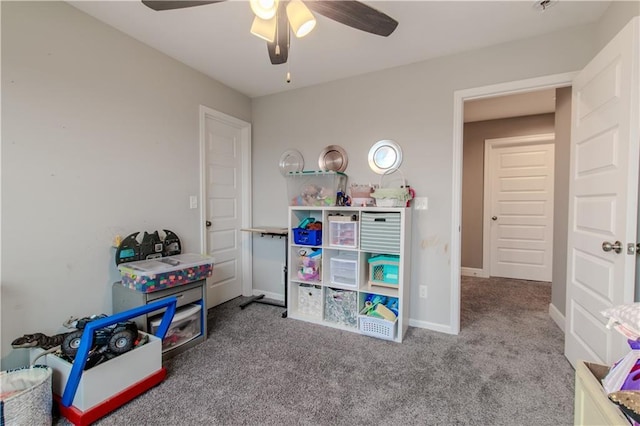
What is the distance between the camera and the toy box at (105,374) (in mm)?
1438

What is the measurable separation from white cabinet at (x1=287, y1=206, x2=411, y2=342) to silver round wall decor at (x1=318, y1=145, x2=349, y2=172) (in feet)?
1.77

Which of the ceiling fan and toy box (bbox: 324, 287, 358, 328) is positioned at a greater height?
the ceiling fan

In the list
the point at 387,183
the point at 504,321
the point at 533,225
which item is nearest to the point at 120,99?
the point at 387,183

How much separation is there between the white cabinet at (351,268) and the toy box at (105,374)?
137 cm

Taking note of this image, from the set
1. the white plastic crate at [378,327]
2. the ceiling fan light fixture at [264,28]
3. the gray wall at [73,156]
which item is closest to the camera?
the ceiling fan light fixture at [264,28]

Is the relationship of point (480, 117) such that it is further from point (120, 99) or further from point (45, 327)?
point (45, 327)

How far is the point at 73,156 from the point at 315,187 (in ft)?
6.28

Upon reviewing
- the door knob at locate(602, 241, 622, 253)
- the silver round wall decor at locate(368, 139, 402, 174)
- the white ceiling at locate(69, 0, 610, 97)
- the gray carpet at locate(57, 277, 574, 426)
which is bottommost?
the gray carpet at locate(57, 277, 574, 426)

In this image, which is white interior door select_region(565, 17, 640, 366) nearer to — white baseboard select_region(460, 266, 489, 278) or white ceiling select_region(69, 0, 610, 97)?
white ceiling select_region(69, 0, 610, 97)

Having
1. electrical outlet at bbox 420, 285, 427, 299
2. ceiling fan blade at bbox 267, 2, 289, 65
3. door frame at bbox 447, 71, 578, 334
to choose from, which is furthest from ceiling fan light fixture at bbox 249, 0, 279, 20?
electrical outlet at bbox 420, 285, 427, 299

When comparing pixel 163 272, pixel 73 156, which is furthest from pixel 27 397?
pixel 73 156

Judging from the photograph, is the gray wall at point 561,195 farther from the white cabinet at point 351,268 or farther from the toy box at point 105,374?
the toy box at point 105,374

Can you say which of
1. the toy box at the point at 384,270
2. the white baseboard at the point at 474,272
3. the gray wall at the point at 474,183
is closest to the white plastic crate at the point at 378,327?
the toy box at the point at 384,270

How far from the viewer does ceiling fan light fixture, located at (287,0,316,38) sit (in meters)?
1.33
